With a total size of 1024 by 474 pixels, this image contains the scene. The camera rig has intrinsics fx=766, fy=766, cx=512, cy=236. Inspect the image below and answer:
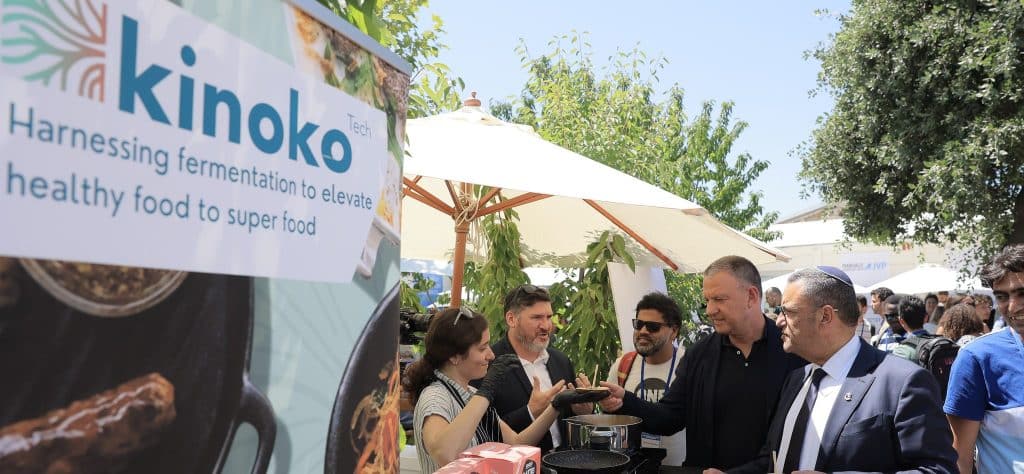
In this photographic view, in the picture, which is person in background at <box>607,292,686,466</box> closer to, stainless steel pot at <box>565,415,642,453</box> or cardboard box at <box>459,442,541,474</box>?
stainless steel pot at <box>565,415,642,453</box>

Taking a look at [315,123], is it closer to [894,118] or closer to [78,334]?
[78,334]

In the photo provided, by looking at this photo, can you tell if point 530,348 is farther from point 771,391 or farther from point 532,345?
point 771,391

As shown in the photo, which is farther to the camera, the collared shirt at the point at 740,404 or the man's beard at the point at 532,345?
the man's beard at the point at 532,345

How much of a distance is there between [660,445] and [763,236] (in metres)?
16.8

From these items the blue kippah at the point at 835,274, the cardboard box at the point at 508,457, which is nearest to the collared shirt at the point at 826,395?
the blue kippah at the point at 835,274

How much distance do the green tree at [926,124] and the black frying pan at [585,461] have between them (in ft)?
36.6

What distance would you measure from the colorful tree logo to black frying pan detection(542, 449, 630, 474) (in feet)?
7.47

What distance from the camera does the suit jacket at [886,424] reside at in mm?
2574

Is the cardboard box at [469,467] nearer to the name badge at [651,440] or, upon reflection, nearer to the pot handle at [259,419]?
the pot handle at [259,419]

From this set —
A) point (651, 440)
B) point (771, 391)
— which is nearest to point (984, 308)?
point (651, 440)

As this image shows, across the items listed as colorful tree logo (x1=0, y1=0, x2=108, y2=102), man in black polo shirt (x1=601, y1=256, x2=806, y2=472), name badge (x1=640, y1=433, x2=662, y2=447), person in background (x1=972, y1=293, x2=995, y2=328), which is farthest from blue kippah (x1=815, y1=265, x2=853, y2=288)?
person in background (x1=972, y1=293, x2=995, y2=328)

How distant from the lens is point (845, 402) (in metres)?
2.78

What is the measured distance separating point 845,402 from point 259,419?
7.18 ft

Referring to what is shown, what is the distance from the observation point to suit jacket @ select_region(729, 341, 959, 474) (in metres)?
2.57
